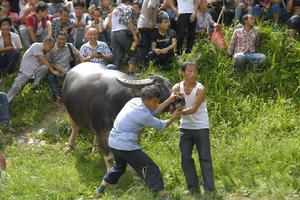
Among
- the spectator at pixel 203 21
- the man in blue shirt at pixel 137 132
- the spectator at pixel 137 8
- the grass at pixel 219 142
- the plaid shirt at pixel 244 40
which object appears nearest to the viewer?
the man in blue shirt at pixel 137 132

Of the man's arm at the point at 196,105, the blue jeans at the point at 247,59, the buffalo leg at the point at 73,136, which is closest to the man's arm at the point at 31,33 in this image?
the buffalo leg at the point at 73,136

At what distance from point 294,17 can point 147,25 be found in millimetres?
2881

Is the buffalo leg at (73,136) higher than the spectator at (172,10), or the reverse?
the spectator at (172,10)

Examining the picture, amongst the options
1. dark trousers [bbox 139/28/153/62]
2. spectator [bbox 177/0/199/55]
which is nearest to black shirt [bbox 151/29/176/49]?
dark trousers [bbox 139/28/153/62]

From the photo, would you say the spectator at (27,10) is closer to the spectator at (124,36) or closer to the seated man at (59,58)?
the seated man at (59,58)

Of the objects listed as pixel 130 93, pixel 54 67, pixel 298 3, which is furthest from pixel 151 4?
pixel 130 93

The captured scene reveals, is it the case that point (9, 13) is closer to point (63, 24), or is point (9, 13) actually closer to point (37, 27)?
point (37, 27)

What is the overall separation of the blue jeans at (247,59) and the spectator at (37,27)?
3932 millimetres

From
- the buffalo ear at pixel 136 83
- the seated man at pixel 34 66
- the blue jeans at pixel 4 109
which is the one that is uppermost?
the buffalo ear at pixel 136 83

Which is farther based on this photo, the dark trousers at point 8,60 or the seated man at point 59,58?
the dark trousers at point 8,60

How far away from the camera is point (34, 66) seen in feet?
35.8

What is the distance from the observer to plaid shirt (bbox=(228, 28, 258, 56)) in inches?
416

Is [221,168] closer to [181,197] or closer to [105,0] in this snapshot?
[181,197]

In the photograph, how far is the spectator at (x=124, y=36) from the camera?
1131 cm
